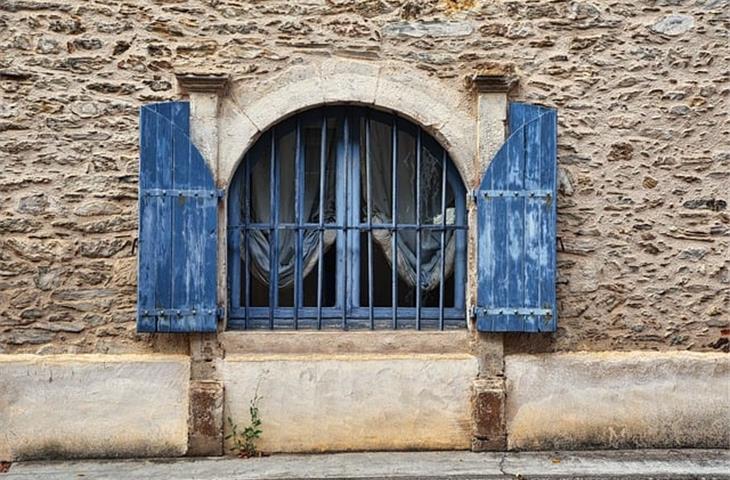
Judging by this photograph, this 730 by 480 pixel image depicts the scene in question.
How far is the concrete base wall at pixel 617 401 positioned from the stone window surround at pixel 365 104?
0.31 meters

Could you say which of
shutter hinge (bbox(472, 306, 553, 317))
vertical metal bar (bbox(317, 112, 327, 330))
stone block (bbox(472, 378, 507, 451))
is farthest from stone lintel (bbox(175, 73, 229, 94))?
stone block (bbox(472, 378, 507, 451))

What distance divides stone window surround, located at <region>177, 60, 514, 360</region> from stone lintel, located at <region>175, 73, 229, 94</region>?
Result: 0.01m

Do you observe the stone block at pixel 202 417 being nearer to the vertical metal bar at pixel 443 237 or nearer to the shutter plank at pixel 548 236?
the vertical metal bar at pixel 443 237

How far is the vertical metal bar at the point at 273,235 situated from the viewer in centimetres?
483

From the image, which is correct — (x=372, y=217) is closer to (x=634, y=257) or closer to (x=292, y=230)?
(x=292, y=230)

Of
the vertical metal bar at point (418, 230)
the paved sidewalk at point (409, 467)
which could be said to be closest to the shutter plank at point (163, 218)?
the paved sidewalk at point (409, 467)

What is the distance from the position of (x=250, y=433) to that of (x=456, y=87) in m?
2.55

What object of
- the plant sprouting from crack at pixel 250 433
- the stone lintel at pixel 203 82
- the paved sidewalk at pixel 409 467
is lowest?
the paved sidewalk at pixel 409 467

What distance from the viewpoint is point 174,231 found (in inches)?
178

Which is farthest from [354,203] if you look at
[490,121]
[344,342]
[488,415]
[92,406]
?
[92,406]

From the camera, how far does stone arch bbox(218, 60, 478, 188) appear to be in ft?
15.2

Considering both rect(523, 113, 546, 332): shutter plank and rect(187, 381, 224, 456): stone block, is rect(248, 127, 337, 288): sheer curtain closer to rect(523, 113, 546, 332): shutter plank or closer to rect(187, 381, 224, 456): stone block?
rect(187, 381, 224, 456): stone block

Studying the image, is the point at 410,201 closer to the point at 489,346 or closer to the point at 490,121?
the point at 490,121

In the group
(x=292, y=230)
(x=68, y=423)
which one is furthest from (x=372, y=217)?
(x=68, y=423)
